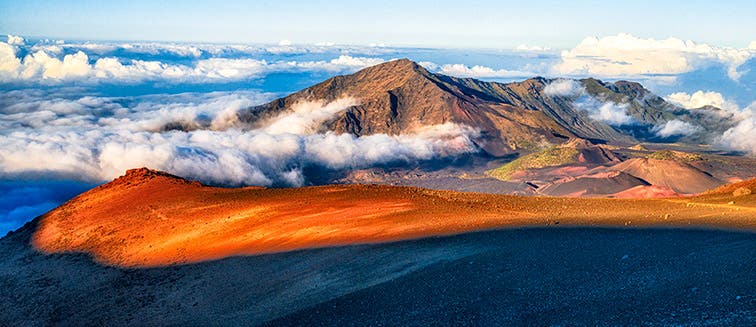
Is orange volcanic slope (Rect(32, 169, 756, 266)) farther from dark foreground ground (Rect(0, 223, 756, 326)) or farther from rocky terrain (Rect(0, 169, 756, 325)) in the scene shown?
dark foreground ground (Rect(0, 223, 756, 326))

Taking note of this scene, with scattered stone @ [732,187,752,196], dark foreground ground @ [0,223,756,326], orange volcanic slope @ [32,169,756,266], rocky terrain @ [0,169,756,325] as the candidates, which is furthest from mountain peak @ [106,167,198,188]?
scattered stone @ [732,187,752,196]

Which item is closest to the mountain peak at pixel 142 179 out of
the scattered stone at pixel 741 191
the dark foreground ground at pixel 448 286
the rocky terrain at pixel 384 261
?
the rocky terrain at pixel 384 261

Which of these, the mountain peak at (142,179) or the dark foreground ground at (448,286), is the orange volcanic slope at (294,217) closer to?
the mountain peak at (142,179)

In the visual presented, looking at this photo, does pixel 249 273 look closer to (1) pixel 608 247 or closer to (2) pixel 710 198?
(1) pixel 608 247

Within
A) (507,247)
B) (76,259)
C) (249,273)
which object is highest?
(507,247)

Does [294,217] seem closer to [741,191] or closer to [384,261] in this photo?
[384,261]

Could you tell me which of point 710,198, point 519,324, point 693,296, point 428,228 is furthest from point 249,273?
point 710,198
